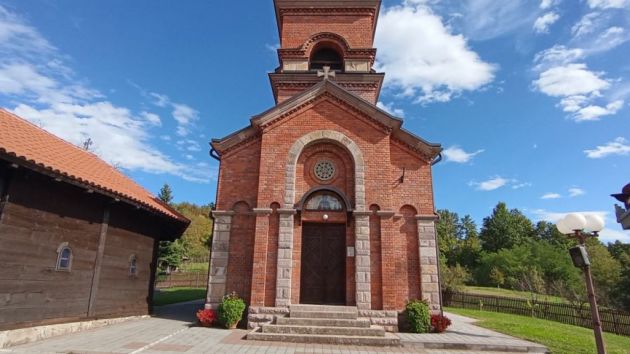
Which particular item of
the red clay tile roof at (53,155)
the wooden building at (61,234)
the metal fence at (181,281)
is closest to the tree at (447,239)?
the metal fence at (181,281)

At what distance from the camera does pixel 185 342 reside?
8.80 metres

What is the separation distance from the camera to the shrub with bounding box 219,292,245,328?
1091 cm

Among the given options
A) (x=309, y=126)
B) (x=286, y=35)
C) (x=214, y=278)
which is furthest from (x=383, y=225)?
(x=286, y=35)

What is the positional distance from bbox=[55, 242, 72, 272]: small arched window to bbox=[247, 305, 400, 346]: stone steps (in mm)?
5014

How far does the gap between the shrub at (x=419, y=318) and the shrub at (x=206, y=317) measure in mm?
6067

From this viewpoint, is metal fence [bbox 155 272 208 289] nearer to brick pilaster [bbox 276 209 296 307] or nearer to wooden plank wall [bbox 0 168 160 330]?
wooden plank wall [bbox 0 168 160 330]

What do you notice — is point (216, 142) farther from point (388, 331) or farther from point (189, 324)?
point (388, 331)

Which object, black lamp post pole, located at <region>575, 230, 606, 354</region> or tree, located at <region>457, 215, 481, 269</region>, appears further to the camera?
tree, located at <region>457, 215, 481, 269</region>

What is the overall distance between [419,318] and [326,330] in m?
2.93

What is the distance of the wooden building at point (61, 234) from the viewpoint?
7594 millimetres

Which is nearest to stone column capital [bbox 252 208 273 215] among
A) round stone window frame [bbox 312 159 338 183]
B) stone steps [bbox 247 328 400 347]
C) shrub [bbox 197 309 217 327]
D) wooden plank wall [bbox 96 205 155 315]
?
round stone window frame [bbox 312 159 338 183]

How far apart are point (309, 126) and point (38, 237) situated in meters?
8.45

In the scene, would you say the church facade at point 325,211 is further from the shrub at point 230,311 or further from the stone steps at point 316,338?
the stone steps at point 316,338

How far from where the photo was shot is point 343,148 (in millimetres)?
12812
